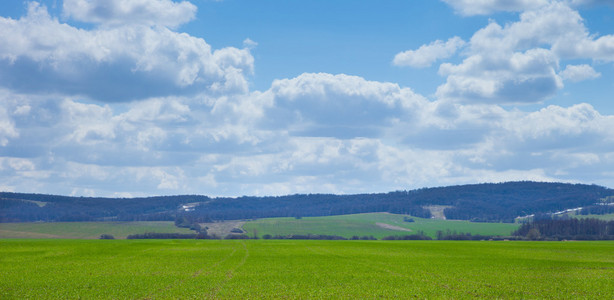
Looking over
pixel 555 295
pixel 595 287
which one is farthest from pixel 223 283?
pixel 595 287

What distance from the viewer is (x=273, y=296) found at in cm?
3997

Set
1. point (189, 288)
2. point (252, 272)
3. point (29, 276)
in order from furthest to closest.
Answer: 1. point (252, 272)
2. point (29, 276)
3. point (189, 288)

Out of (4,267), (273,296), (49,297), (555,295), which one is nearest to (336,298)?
(273,296)

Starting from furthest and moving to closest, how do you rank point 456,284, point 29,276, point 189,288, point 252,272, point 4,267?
point 4,267, point 252,272, point 29,276, point 456,284, point 189,288

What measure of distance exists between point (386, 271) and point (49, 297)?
107ft

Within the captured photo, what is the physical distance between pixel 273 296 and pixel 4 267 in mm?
38026

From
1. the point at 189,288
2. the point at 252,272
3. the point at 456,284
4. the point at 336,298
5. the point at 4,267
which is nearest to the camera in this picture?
the point at 336,298

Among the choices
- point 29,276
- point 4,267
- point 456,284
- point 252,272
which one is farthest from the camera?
point 4,267

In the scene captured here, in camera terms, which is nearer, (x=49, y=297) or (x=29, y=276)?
(x=49, y=297)

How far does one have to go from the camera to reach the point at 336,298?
38.7 metres

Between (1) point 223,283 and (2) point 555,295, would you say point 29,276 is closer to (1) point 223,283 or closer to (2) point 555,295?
(1) point 223,283

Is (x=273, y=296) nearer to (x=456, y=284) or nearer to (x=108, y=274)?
(x=456, y=284)

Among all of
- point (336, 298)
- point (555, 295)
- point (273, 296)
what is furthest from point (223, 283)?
point (555, 295)

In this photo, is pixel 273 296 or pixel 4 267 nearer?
pixel 273 296
